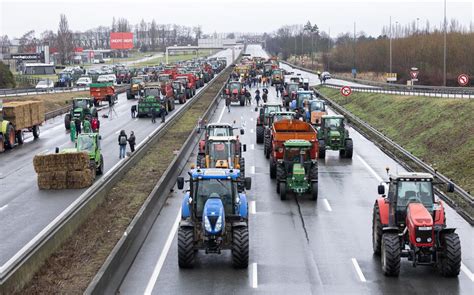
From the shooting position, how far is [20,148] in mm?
45844

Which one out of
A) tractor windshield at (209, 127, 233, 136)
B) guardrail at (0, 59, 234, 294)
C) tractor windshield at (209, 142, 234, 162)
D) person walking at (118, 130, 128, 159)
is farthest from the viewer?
person walking at (118, 130, 128, 159)

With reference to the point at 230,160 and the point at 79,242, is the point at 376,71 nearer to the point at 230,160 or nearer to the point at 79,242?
the point at 230,160

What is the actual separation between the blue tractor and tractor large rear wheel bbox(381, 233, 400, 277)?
3612mm

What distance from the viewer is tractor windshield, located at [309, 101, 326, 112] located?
51622mm

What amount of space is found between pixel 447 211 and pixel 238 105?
1951 inches

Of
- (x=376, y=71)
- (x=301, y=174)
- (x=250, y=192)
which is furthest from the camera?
(x=376, y=71)

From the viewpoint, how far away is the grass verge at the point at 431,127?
1407 inches

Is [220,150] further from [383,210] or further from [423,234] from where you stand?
[423,234]

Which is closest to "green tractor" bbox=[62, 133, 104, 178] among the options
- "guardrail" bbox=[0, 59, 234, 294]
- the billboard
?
"guardrail" bbox=[0, 59, 234, 294]

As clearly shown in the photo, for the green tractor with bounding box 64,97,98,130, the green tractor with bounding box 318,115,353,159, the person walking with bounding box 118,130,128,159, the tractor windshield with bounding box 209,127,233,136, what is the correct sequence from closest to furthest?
the tractor windshield with bounding box 209,127,233,136, the person walking with bounding box 118,130,128,159, the green tractor with bounding box 318,115,353,159, the green tractor with bounding box 64,97,98,130

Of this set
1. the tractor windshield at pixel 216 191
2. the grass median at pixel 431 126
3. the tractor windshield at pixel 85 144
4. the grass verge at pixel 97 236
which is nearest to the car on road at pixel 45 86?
the grass median at pixel 431 126

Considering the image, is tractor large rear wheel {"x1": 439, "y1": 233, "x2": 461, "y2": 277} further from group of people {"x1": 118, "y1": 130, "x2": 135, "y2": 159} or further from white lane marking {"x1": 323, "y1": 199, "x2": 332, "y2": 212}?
group of people {"x1": 118, "y1": 130, "x2": 135, "y2": 159}

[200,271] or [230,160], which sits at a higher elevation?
[230,160]

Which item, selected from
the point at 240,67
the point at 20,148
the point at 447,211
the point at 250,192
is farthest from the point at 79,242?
the point at 240,67
